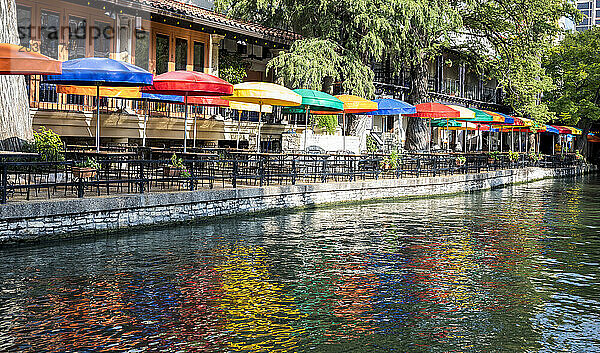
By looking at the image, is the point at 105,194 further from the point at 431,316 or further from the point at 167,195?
the point at 431,316

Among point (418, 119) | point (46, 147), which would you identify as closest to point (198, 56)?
point (418, 119)

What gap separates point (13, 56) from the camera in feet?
41.8

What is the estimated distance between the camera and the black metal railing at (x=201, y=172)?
1382 cm

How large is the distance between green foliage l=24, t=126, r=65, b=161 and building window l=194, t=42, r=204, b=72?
40.1ft

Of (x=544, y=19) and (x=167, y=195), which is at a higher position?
(x=544, y=19)

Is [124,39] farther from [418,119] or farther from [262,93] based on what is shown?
[418,119]

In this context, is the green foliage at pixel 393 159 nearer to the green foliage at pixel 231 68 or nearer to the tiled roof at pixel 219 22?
the tiled roof at pixel 219 22

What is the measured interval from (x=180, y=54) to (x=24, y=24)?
6.80 m

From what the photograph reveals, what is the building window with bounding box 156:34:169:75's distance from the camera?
2634 cm

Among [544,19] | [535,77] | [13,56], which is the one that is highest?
[544,19]

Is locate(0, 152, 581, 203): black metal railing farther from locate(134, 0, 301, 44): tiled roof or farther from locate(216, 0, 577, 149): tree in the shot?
locate(134, 0, 301, 44): tiled roof

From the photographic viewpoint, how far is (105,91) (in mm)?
20406

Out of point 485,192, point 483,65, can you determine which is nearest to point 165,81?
point 485,192

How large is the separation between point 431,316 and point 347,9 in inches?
869
